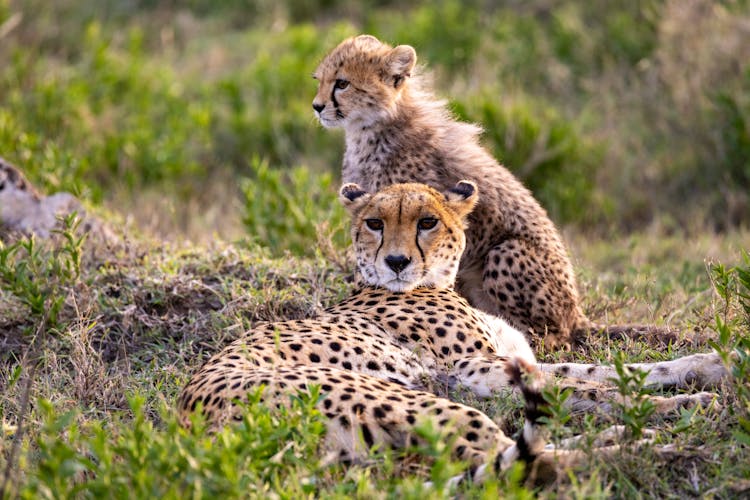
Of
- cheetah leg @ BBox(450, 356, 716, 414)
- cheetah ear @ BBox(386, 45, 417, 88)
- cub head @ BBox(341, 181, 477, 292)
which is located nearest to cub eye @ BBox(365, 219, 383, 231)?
cub head @ BBox(341, 181, 477, 292)

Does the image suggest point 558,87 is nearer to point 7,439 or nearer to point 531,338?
point 531,338

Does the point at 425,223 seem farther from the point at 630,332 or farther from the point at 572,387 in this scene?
the point at 630,332

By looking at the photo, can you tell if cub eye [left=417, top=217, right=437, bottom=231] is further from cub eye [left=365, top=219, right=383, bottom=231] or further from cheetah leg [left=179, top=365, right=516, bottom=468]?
cheetah leg [left=179, top=365, right=516, bottom=468]

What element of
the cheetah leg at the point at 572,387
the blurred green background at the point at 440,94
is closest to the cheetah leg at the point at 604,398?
the cheetah leg at the point at 572,387

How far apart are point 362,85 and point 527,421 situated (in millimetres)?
2315

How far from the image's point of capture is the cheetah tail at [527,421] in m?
2.43

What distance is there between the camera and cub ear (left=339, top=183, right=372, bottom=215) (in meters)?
3.73

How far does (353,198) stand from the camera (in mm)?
3768

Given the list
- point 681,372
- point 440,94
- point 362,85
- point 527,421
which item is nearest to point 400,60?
point 362,85

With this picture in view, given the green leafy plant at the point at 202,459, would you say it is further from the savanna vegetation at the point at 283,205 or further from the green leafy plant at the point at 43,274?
the green leafy plant at the point at 43,274

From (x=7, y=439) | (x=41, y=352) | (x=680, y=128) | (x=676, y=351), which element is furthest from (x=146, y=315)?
(x=680, y=128)

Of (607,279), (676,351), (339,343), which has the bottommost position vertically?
(607,279)

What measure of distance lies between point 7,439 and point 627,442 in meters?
1.76

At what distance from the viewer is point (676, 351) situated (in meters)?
3.62
